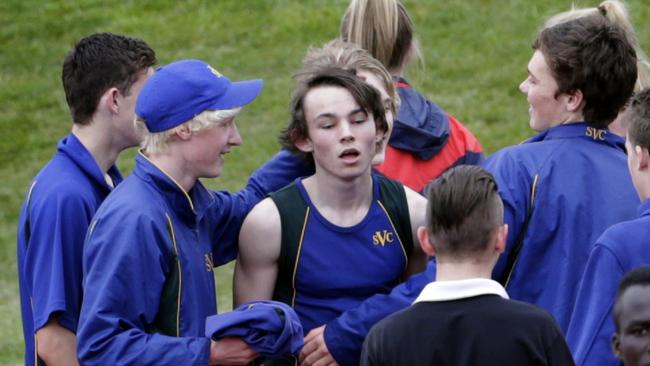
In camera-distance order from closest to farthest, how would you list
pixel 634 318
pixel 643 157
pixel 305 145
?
pixel 634 318, pixel 643 157, pixel 305 145

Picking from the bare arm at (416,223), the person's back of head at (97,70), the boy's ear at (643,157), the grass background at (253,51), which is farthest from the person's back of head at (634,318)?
the grass background at (253,51)

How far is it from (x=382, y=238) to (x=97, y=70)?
1.32 meters

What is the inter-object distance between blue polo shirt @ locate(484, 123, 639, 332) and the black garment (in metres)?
0.86

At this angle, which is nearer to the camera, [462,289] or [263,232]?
[462,289]

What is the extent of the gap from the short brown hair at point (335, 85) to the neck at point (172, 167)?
1.88ft

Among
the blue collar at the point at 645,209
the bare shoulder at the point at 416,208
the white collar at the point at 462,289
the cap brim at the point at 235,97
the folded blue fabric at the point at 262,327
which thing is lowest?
the folded blue fabric at the point at 262,327

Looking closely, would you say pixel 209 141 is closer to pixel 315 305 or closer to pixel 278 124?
pixel 315 305

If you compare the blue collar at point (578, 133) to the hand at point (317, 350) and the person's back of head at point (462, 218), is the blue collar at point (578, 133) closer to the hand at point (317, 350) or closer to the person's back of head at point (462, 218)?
the person's back of head at point (462, 218)

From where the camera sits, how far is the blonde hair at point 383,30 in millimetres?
6180

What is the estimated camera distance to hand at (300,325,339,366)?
5.12m

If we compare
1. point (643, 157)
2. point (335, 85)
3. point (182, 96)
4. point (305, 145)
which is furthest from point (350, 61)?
point (643, 157)

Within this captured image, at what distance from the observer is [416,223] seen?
17.4ft

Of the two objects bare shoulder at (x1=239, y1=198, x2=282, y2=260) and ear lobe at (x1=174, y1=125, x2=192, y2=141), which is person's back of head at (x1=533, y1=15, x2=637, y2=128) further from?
ear lobe at (x1=174, y1=125, x2=192, y2=141)

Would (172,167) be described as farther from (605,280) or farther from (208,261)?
(605,280)
